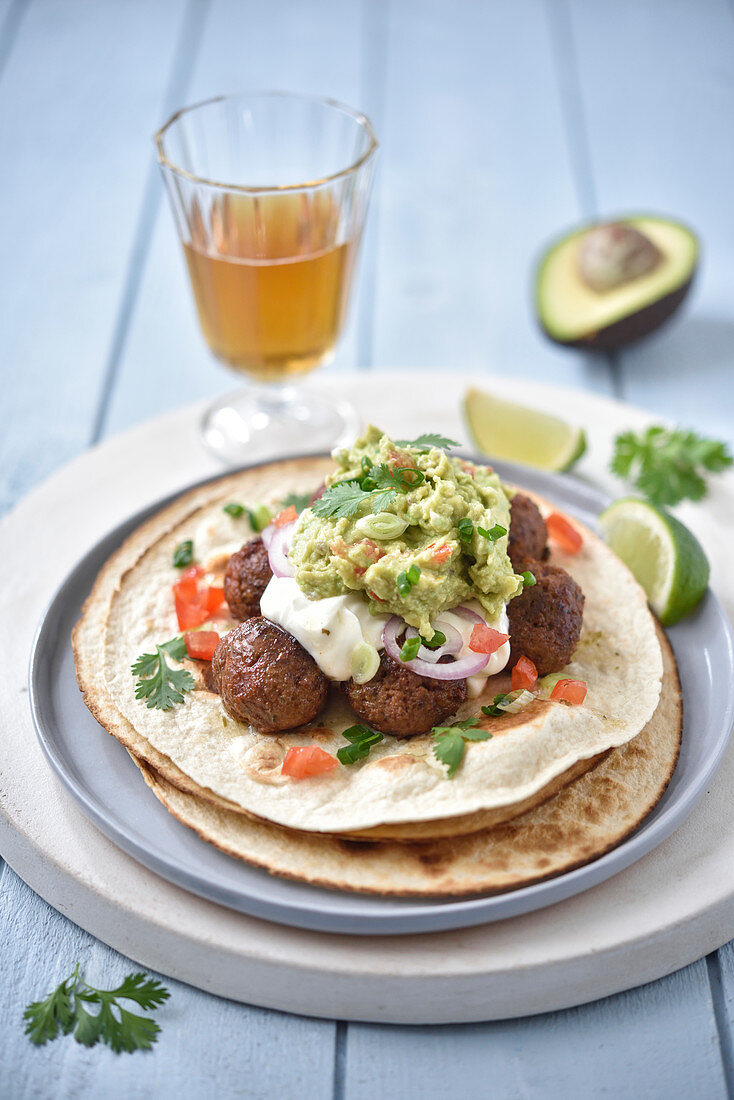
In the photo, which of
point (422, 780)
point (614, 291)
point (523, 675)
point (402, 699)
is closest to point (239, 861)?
point (422, 780)

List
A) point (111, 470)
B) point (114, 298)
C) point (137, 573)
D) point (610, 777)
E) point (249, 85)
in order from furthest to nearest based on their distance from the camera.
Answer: point (249, 85), point (114, 298), point (111, 470), point (137, 573), point (610, 777)

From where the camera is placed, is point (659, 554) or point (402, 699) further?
point (659, 554)

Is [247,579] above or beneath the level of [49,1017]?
above

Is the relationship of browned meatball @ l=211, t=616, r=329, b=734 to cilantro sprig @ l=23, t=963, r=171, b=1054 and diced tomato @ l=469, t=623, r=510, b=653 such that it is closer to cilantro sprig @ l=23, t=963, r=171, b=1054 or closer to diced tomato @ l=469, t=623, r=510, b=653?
diced tomato @ l=469, t=623, r=510, b=653

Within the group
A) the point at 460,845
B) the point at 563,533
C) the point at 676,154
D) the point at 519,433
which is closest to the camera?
the point at 460,845

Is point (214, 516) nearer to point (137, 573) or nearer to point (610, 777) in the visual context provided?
point (137, 573)

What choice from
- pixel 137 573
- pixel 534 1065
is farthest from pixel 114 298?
pixel 534 1065

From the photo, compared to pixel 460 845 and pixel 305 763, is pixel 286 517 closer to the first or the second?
pixel 305 763
